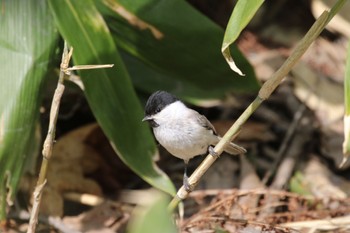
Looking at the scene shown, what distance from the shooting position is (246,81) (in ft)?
12.2

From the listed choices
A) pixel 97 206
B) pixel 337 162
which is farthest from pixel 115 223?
pixel 337 162

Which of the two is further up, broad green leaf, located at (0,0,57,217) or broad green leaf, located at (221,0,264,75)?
broad green leaf, located at (221,0,264,75)

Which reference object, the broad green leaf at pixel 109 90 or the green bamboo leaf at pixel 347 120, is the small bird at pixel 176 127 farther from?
the green bamboo leaf at pixel 347 120

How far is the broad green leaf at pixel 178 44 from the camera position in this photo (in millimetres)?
3475

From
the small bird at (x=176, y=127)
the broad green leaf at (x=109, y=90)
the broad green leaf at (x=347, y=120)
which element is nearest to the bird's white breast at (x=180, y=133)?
the small bird at (x=176, y=127)

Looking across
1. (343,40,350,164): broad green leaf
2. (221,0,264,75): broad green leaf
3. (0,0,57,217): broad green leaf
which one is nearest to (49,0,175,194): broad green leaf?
(0,0,57,217): broad green leaf

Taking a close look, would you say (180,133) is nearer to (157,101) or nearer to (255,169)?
(157,101)

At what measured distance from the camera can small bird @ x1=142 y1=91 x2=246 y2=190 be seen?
2.93 meters

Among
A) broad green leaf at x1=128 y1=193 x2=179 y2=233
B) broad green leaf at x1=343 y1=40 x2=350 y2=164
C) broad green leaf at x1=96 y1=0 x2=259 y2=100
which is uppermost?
broad green leaf at x1=128 y1=193 x2=179 y2=233

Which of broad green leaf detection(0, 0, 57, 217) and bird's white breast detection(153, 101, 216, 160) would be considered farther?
broad green leaf detection(0, 0, 57, 217)

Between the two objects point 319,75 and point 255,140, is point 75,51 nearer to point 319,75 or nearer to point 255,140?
point 255,140

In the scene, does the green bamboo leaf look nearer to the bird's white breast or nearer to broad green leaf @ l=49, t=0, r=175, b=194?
the bird's white breast

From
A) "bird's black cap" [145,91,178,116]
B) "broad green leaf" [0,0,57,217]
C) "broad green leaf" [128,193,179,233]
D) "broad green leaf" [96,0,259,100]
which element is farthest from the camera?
"broad green leaf" [96,0,259,100]

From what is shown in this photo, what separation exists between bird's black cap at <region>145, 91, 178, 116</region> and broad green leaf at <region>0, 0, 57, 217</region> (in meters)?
0.61
